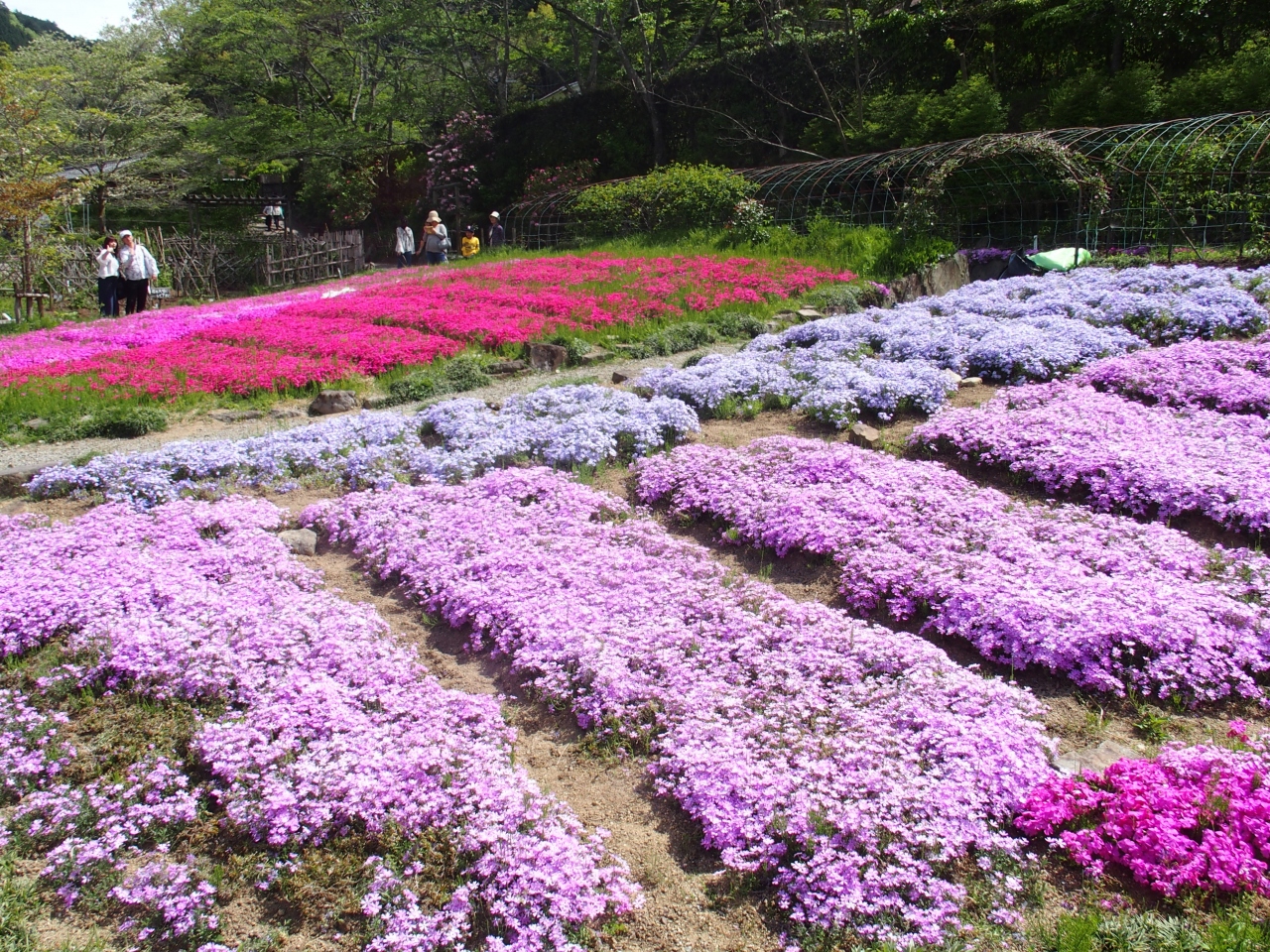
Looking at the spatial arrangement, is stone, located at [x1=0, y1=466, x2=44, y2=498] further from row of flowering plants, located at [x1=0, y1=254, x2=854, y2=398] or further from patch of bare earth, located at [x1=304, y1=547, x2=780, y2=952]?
patch of bare earth, located at [x1=304, y1=547, x2=780, y2=952]

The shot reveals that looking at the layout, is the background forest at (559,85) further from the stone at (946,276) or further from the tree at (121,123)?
the stone at (946,276)

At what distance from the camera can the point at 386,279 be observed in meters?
21.8

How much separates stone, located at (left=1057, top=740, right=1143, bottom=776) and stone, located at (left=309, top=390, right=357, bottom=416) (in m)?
8.79

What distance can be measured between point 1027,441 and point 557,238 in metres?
23.8

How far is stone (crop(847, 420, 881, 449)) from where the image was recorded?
8.53 metres

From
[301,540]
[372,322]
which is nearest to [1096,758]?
[301,540]

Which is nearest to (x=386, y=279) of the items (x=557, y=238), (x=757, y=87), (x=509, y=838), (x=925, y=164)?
(x=557, y=238)

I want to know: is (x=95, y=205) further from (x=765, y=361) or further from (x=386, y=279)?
(x=765, y=361)

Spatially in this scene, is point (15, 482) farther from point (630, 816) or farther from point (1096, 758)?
point (1096, 758)

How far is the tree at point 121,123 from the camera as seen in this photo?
98.9ft

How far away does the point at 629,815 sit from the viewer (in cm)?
414

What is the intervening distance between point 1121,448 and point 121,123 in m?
34.9

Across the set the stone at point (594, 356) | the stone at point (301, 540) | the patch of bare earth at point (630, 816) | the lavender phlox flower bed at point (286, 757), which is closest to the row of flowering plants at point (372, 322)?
the stone at point (594, 356)

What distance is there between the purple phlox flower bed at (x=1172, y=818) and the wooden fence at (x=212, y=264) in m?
26.1
